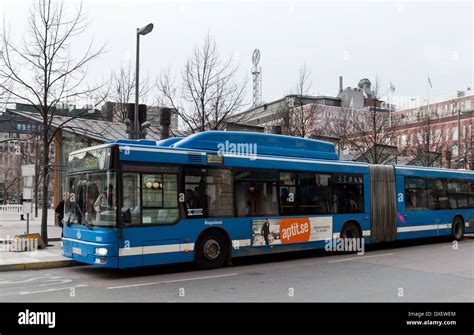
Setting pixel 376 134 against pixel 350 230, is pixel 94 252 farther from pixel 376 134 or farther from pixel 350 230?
pixel 376 134

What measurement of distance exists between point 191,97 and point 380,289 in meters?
16.3

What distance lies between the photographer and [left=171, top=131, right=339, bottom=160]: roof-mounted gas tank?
40.7 ft

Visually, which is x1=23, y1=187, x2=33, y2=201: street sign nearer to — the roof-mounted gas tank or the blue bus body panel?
the roof-mounted gas tank

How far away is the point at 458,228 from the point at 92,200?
15.8 metres

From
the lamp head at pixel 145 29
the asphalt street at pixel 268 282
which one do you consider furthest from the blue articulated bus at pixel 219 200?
the lamp head at pixel 145 29

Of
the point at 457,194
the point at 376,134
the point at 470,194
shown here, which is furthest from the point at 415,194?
the point at 376,134

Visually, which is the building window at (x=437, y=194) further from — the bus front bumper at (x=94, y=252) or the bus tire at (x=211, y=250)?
the bus front bumper at (x=94, y=252)

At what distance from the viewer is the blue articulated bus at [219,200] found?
10508 millimetres

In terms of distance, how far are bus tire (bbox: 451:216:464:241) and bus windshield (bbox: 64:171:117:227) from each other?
15249 mm

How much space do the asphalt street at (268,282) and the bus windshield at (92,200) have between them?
1336mm

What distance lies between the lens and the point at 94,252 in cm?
1039

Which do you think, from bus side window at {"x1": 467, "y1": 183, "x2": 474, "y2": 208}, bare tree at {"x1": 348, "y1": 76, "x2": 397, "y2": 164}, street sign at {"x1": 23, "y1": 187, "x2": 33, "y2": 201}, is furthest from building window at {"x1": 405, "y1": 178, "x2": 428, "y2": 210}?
street sign at {"x1": 23, "y1": 187, "x2": 33, "y2": 201}
